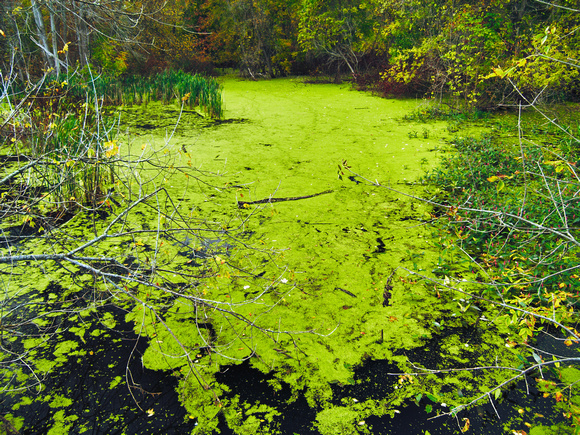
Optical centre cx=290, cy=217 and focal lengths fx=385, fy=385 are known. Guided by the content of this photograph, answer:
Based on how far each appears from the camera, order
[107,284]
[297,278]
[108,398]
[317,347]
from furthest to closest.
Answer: [297,278]
[107,284]
[317,347]
[108,398]

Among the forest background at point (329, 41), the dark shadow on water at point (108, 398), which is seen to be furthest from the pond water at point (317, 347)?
the forest background at point (329, 41)

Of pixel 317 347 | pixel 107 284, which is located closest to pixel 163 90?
pixel 107 284

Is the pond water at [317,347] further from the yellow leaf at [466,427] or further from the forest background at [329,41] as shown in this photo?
the forest background at [329,41]

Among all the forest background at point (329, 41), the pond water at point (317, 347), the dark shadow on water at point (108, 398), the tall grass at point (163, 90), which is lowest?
the dark shadow on water at point (108, 398)

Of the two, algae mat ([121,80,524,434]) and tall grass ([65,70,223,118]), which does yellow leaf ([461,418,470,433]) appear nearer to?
algae mat ([121,80,524,434])

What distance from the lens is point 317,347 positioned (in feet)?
6.13

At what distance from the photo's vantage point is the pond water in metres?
1.52

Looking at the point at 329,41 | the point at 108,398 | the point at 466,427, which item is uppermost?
the point at 329,41

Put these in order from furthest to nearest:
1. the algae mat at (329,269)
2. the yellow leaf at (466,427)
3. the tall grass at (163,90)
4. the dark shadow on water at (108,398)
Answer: the tall grass at (163,90) < the algae mat at (329,269) < the dark shadow on water at (108,398) < the yellow leaf at (466,427)

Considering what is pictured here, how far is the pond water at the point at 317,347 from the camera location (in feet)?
4.98

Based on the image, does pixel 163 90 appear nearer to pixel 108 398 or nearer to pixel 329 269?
pixel 329 269

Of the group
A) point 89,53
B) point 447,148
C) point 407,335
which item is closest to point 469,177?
point 447,148

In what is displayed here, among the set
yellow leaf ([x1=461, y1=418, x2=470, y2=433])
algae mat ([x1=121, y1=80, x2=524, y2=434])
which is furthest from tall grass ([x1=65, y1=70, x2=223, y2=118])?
yellow leaf ([x1=461, y1=418, x2=470, y2=433])

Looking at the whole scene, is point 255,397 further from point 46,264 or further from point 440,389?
point 46,264
